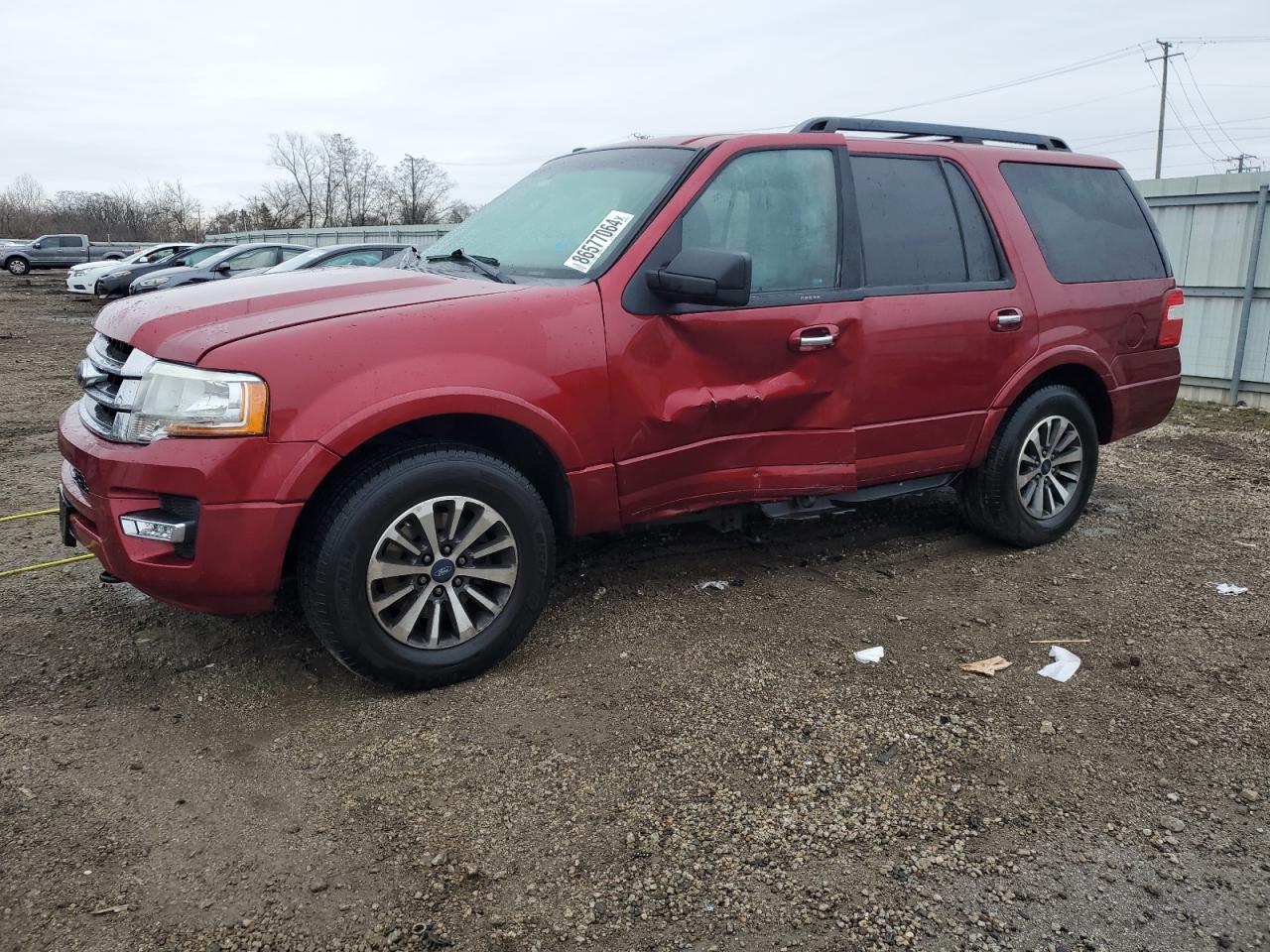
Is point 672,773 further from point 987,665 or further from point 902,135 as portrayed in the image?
point 902,135

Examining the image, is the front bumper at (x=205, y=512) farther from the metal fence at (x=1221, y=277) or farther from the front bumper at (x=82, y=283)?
the front bumper at (x=82, y=283)

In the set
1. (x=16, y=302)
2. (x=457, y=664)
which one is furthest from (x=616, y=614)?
(x=16, y=302)

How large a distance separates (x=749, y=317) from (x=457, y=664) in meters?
1.71

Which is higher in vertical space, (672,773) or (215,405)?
(215,405)

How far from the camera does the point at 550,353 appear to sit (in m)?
3.46

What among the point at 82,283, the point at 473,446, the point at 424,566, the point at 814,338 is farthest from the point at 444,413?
the point at 82,283

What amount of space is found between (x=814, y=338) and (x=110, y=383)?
2615mm

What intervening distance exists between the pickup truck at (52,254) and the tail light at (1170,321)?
1523 inches

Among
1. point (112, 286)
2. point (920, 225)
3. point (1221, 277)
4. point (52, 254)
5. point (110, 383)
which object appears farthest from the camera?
point (52, 254)

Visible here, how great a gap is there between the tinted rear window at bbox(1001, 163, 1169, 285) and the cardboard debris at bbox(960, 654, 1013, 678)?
82.3 inches

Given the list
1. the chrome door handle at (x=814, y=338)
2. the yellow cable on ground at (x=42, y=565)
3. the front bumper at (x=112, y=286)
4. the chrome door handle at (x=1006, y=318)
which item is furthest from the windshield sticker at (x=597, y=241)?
the front bumper at (x=112, y=286)

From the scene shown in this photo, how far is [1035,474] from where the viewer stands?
4969 mm

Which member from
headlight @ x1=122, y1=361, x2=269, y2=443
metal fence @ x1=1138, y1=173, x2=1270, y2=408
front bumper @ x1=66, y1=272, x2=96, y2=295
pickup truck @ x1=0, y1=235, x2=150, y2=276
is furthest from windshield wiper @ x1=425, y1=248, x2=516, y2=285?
pickup truck @ x1=0, y1=235, x2=150, y2=276

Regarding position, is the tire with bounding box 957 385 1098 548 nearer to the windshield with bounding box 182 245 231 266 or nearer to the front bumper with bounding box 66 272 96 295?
the windshield with bounding box 182 245 231 266
